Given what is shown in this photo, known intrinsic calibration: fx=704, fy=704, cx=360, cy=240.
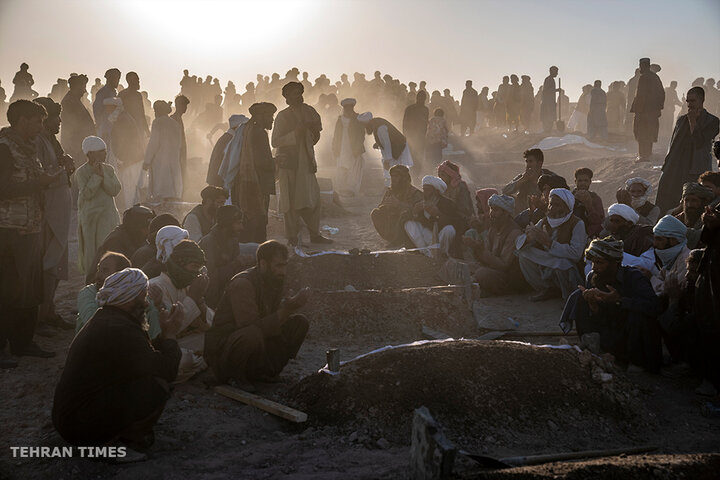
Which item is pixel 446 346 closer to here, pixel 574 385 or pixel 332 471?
pixel 574 385

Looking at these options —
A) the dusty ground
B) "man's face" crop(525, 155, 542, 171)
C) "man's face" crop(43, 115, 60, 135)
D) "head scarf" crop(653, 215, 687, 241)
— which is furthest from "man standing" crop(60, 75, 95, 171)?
"head scarf" crop(653, 215, 687, 241)

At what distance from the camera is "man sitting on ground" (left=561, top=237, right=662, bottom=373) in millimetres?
5238

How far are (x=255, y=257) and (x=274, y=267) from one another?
6.74 ft

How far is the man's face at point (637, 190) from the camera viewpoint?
7582 mm

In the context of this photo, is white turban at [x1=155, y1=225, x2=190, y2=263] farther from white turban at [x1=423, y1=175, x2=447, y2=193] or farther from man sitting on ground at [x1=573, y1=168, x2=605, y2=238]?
man sitting on ground at [x1=573, y1=168, x2=605, y2=238]

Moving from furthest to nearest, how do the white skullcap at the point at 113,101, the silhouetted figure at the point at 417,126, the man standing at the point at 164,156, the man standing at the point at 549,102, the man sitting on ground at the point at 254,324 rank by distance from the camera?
the man standing at the point at 549,102 < the silhouetted figure at the point at 417,126 < the man standing at the point at 164,156 < the white skullcap at the point at 113,101 < the man sitting on ground at the point at 254,324

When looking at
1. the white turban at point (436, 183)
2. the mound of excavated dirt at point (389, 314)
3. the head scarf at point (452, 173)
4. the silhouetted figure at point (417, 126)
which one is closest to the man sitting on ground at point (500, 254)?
the mound of excavated dirt at point (389, 314)

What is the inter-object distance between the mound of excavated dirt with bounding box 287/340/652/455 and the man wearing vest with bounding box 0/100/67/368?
227 centimetres

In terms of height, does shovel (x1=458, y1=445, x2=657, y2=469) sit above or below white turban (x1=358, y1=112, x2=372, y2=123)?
below

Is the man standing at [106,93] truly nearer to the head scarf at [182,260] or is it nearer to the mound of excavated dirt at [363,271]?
the mound of excavated dirt at [363,271]

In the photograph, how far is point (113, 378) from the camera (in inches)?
144

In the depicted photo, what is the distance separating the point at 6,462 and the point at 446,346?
9.05ft

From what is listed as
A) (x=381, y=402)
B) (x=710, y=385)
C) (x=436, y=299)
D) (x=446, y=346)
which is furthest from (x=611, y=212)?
(x=381, y=402)

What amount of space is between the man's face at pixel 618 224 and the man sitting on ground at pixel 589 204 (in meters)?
0.80
